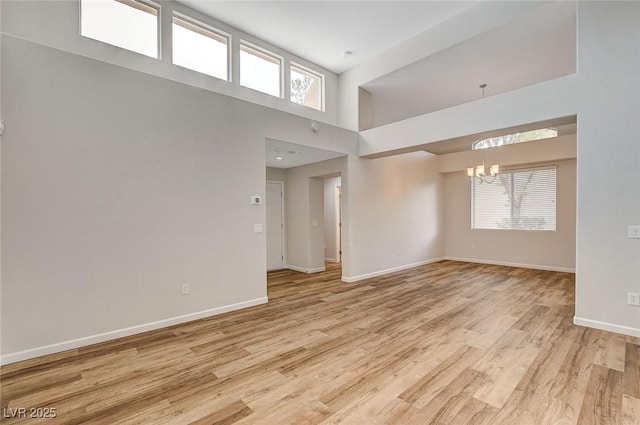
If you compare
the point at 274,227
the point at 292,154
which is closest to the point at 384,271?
the point at 274,227

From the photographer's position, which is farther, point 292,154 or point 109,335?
point 292,154

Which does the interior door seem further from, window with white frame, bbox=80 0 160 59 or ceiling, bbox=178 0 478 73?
window with white frame, bbox=80 0 160 59

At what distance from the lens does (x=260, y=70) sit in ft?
17.7

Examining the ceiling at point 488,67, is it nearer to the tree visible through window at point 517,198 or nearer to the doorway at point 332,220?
the tree visible through window at point 517,198

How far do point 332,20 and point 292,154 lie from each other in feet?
7.60

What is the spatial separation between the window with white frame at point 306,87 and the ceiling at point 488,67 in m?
1.03

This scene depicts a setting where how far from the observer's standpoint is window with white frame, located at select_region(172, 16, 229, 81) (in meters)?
Answer: 4.47

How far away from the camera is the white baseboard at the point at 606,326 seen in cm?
300

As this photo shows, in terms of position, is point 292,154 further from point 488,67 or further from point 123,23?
point 488,67

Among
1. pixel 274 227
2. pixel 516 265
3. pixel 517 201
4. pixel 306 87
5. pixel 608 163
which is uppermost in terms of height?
pixel 306 87

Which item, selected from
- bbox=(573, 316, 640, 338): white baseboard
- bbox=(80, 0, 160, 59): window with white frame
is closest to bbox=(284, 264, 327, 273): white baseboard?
bbox=(573, 316, 640, 338): white baseboard

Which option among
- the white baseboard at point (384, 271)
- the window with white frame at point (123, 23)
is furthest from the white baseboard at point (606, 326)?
the window with white frame at point (123, 23)

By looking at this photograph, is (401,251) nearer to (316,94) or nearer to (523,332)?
(523,332)

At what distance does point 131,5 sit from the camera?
407 cm
